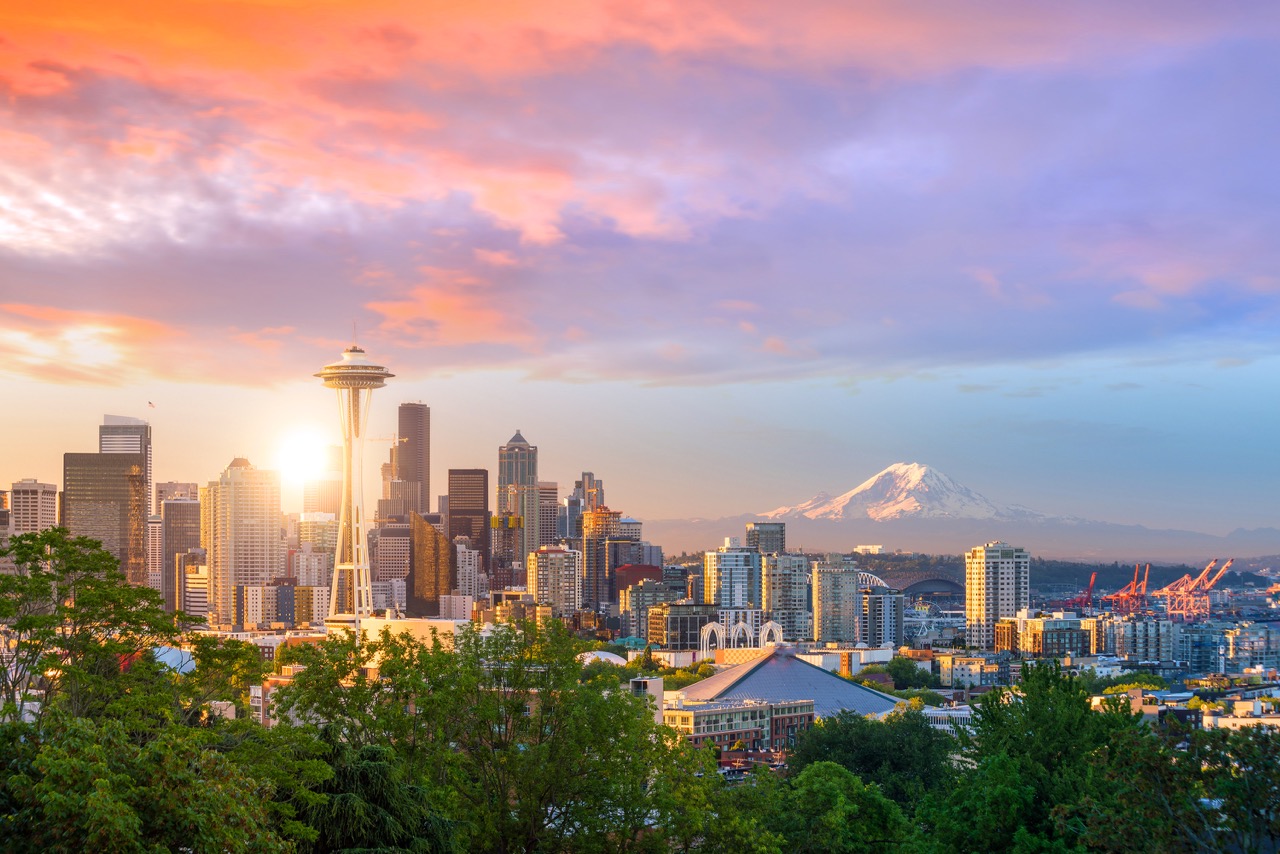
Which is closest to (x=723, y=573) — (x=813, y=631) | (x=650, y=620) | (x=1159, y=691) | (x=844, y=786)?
(x=813, y=631)

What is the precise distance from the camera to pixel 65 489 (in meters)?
198

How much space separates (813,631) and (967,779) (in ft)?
557

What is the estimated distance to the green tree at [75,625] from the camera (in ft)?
63.8

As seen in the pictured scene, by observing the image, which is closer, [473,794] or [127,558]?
[473,794]

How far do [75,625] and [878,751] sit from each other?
39.4 meters

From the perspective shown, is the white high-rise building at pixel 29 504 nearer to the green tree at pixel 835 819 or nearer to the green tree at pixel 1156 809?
the green tree at pixel 835 819

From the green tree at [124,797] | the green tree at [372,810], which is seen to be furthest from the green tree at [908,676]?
the green tree at [124,797]

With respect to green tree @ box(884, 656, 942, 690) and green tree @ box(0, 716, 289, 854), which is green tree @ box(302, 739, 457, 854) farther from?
green tree @ box(884, 656, 942, 690)

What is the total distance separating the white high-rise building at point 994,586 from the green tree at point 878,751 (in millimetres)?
128720

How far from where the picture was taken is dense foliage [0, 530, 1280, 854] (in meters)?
13.9

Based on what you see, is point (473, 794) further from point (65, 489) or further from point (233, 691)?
point (65, 489)

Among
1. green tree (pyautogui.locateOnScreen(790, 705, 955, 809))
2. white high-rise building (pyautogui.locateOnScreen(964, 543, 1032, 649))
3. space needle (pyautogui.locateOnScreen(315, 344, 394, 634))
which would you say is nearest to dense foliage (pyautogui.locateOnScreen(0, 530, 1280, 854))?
green tree (pyautogui.locateOnScreen(790, 705, 955, 809))

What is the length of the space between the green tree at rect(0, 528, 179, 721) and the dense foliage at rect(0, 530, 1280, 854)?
0.05m

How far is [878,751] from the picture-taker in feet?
180
